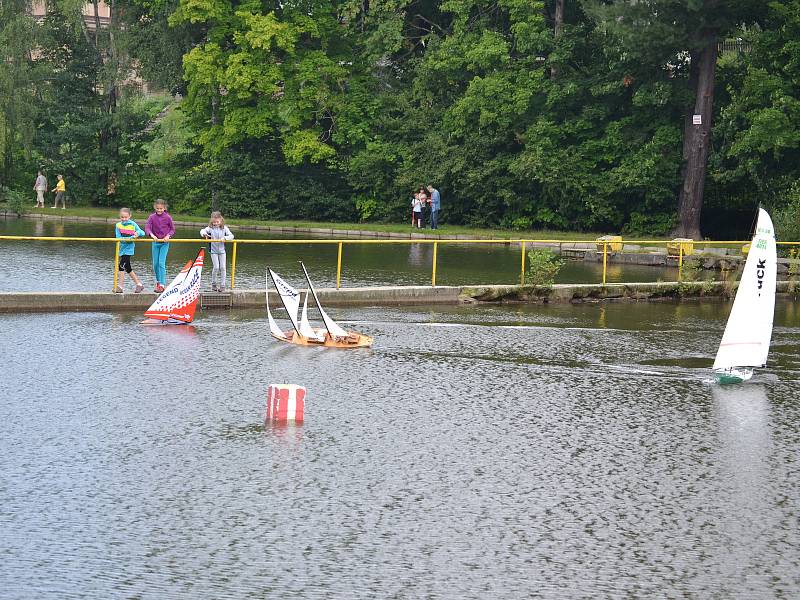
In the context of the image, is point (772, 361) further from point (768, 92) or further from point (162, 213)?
point (768, 92)

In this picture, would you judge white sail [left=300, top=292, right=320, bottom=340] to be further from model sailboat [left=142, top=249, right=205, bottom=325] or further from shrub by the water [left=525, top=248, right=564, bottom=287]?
shrub by the water [left=525, top=248, right=564, bottom=287]

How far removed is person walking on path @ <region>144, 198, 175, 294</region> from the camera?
74.1 ft

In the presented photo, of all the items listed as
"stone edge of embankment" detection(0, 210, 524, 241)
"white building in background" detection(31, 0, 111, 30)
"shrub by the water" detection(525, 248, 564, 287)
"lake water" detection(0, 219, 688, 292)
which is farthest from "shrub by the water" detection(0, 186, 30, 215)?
"shrub by the water" detection(525, 248, 564, 287)

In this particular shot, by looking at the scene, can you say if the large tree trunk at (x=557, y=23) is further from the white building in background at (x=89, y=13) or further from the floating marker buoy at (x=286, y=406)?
the floating marker buoy at (x=286, y=406)

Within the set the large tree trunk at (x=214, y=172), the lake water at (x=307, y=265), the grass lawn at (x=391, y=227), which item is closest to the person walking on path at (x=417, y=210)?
the grass lawn at (x=391, y=227)

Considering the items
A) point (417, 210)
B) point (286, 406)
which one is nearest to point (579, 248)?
point (417, 210)

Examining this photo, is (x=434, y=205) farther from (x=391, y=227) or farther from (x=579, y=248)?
(x=579, y=248)

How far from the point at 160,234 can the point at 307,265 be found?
1043cm

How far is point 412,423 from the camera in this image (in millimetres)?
13062

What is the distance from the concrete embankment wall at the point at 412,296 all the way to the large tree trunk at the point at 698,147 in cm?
1439

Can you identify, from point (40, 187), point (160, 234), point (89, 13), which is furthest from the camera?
point (89, 13)

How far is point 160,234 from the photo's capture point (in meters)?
22.8

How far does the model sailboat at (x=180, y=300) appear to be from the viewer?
2055 centimetres

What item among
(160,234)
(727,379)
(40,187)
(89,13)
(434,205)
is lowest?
(727,379)
